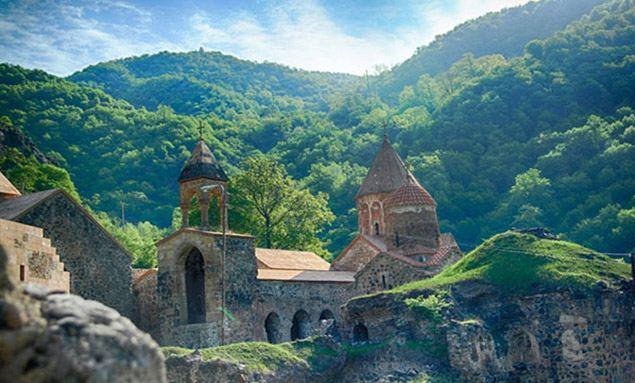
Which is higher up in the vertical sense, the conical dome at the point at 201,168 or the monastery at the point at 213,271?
the conical dome at the point at 201,168

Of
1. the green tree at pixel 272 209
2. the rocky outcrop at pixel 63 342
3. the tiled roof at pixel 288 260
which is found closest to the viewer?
the rocky outcrop at pixel 63 342

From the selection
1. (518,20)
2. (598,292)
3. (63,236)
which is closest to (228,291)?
(63,236)

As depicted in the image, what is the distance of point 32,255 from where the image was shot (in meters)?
11.1

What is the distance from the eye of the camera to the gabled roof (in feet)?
97.8

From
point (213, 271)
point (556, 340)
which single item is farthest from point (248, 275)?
point (556, 340)

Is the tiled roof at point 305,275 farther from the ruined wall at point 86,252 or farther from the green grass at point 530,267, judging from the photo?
the green grass at point 530,267

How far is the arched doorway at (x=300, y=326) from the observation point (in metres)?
24.5

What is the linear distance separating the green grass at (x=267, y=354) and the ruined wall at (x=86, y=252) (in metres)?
6.78

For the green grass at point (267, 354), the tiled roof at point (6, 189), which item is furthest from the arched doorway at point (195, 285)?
the green grass at point (267, 354)

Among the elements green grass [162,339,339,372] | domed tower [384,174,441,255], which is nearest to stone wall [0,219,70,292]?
green grass [162,339,339,372]

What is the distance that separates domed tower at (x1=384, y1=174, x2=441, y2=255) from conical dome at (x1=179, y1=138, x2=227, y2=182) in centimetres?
716

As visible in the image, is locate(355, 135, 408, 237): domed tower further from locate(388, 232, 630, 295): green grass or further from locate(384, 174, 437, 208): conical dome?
locate(388, 232, 630, 295): green grass

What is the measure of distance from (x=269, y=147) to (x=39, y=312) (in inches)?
2451

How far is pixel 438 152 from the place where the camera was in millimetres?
55656
